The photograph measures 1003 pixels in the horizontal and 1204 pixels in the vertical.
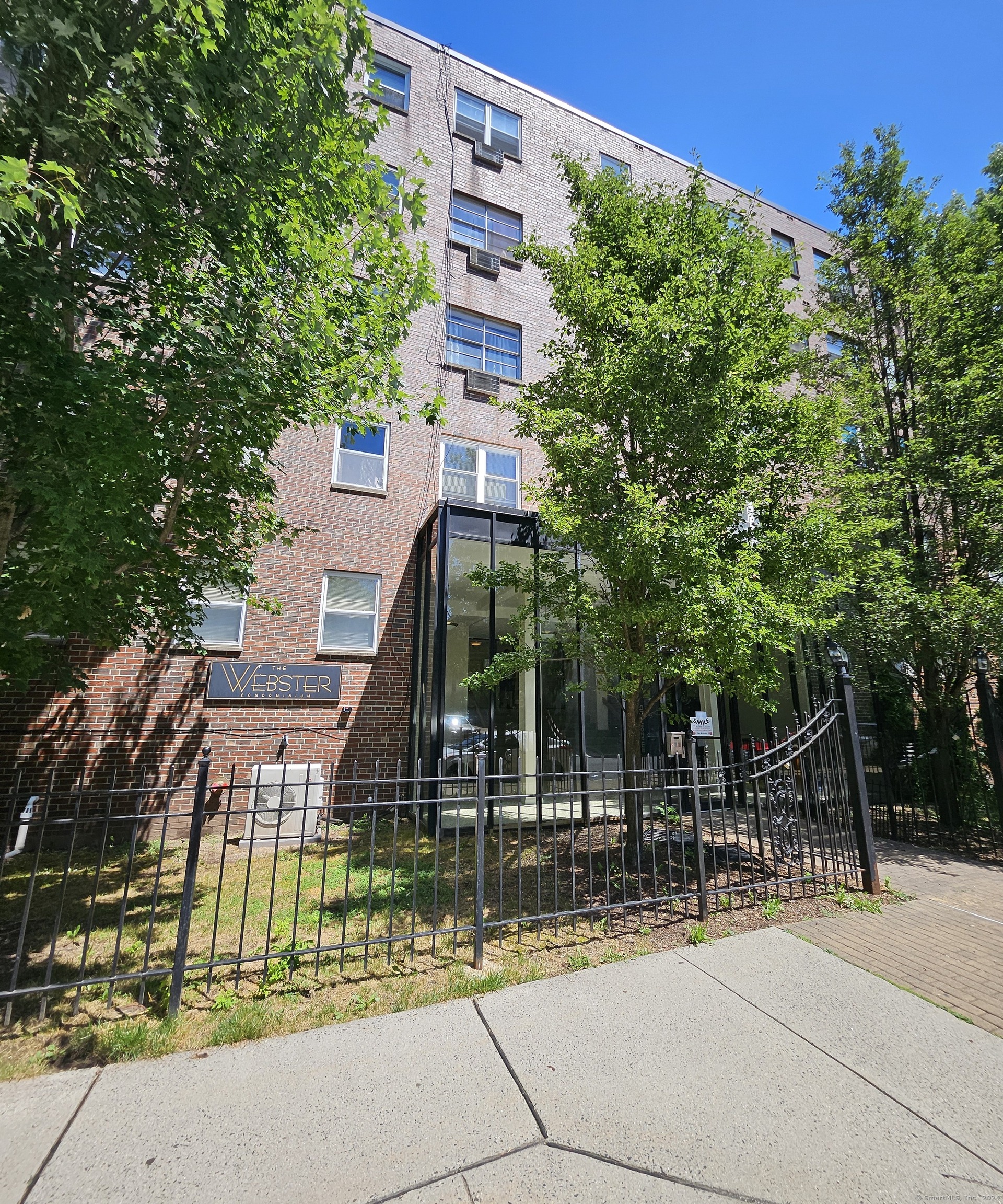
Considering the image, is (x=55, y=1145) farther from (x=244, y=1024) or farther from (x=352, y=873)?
(x=352, y=873)

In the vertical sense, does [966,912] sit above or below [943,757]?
below

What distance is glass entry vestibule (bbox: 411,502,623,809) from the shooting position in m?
8.98

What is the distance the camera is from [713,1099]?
8.91 feet

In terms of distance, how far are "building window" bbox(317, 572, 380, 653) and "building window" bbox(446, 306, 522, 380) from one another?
18.3 feet

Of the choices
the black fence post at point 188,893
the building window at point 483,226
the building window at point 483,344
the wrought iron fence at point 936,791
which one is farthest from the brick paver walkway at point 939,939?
the building window at point 483,226

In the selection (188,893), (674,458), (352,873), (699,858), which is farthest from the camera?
(352,873)

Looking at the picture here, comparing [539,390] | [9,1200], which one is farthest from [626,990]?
[539,390]

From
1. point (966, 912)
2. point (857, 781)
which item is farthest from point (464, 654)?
point (966, 912)

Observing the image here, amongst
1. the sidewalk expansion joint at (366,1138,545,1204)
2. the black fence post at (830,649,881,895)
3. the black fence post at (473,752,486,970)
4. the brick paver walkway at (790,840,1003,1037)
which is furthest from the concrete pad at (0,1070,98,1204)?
the black fence post at (830,649,881,895)

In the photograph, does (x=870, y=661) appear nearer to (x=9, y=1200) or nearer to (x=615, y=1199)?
(x=615, y=1199)

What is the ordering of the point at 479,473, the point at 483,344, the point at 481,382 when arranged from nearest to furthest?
the point at 479,473
the point at 481,382
the point at 483,344

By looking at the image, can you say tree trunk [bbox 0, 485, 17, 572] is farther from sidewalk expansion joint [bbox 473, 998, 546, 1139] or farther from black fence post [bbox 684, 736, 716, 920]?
black fence post [bbox 684, 736, 716, 920]

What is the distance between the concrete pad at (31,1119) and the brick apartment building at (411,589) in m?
5.54

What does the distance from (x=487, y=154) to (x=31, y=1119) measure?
57.9 feet
